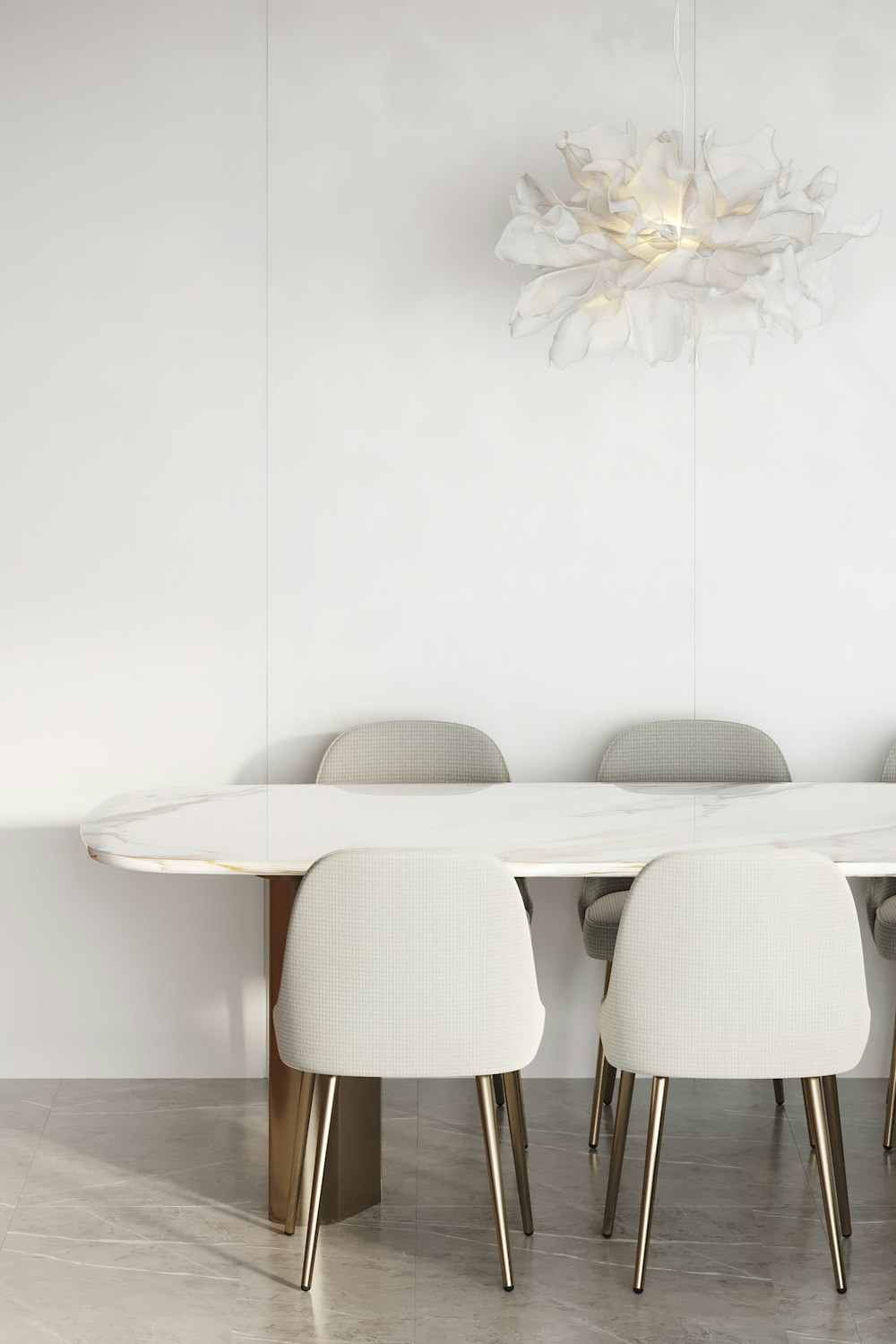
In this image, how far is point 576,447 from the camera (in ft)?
10.8

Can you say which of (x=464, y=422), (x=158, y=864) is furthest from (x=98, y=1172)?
(x=464, y=422)

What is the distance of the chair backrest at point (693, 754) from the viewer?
10.4 ft

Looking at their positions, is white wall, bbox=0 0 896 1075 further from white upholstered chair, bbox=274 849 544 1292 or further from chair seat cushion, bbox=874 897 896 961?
white upholstered chair, bbox=274 849 544 1292

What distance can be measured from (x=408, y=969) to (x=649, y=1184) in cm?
61

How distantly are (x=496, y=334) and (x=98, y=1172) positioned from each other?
222 cm

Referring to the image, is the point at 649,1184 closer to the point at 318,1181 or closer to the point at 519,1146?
the point at 519,1146

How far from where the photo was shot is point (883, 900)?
3.00 metres

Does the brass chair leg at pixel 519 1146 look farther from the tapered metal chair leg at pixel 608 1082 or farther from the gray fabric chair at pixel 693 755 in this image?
the gray fabric chair at pixel 693 755

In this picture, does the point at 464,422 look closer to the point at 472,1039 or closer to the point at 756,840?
the point at 756,840

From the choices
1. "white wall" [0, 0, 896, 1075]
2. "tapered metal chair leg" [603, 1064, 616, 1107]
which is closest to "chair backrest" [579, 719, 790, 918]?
"white wall" [0, 0, 896, 1075]

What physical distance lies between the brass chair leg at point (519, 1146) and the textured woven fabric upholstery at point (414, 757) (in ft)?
3.02

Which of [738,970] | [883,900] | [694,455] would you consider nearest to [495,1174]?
[738,970]

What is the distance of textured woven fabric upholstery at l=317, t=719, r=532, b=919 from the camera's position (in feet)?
10.4

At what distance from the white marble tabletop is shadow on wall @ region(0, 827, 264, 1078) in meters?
0.55
